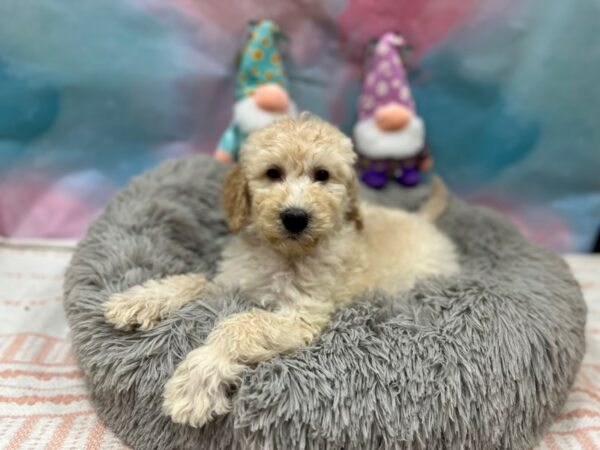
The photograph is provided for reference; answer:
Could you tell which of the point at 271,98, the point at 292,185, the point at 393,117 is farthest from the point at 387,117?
the point at 292,185

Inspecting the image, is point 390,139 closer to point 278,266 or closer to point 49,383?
point 278,266

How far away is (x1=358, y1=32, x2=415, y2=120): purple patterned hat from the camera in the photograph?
10.4 ft

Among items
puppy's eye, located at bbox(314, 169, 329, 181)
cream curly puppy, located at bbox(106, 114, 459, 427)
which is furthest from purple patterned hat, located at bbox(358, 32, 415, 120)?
puppy's eye, located at bbox(314, 169, 329, 181)

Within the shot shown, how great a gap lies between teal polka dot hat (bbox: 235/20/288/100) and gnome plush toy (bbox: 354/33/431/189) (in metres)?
0.56

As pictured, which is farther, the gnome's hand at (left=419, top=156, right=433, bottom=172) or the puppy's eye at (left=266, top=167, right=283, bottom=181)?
the gnome's hand at (left=419, top=156, right=433, bottom=172)

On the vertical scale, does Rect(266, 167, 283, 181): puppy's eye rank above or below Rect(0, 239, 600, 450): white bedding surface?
above

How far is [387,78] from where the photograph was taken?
3.18 m

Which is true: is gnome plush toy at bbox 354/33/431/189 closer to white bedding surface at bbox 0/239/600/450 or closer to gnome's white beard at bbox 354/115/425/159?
gnome's white beard at bbox 354/115/425/159

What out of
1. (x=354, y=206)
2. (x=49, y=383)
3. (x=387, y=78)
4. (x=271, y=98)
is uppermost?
(x=387, y=78)

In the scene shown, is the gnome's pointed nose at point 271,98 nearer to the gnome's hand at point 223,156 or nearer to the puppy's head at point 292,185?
the gnome's hand at point 223,156

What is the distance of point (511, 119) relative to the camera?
3428mm

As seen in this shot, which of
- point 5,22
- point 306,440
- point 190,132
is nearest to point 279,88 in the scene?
point 190,132

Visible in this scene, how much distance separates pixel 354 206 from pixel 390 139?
984 mm

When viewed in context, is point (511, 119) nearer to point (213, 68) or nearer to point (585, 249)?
point (585, 249)
